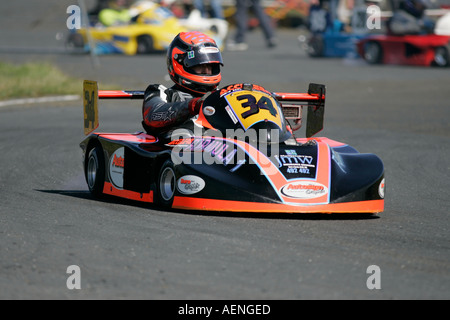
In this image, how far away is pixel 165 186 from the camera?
21.3 ft

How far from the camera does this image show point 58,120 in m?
12.8

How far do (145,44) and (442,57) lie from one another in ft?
25.2

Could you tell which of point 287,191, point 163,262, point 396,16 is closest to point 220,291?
point 163,262

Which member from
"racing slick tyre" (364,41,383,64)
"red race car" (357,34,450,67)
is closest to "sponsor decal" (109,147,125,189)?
"red race car" (357,34,450,67)

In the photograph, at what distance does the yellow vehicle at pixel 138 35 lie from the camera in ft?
75.9

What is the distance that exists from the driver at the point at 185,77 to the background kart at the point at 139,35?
15.8m

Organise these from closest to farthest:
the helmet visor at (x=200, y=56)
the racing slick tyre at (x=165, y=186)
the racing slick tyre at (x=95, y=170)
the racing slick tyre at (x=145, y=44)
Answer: the racing slick tyre at (x=165, y=186) → the helmet visor at (x=200, y=56) → the racing slick tyre at (x=95, y=170) → the racing slick tyre at (x=145, y=44)

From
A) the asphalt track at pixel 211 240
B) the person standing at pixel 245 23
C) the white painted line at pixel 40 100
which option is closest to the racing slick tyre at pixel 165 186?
the asphalt track at pixel 211 240

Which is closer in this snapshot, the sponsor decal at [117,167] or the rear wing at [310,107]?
the sponsor decal at [117,167]

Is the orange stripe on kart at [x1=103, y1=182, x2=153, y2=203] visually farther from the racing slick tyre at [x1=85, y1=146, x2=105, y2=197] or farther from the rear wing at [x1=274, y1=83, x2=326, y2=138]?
the rear wing at [x1=274, y1=83, x2=326, y2=138]

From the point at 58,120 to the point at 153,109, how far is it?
599cm

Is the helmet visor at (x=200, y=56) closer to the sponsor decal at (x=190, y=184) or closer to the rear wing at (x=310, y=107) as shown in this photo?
the rear wing at (x=310, y=107)

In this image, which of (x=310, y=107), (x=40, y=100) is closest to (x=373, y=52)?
(x=40, y=100)

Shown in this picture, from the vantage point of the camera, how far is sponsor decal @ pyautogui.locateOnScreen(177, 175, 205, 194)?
610 centimetres
